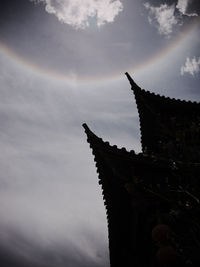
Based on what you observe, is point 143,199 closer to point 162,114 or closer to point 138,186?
point 138,186

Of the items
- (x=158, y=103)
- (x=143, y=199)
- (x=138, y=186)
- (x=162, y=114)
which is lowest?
(x=143, y=199)

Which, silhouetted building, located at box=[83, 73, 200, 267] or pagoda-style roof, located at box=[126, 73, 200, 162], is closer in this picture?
silhouetted building, located at box=[83, 73, 200, 267]

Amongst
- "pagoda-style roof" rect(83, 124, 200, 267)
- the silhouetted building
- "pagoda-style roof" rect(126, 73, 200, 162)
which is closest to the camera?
the silhouetted building

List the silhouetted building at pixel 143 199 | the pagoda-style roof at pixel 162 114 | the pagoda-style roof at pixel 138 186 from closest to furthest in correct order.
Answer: the silhouetted building at pixel 143 199, the pagoda-style roof at pixel 138 186, the pagoda-style roof at pixel 162 114

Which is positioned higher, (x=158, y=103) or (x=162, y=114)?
(x=158, y=103)

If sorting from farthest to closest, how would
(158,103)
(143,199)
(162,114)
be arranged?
(162,114) < (158,103) < (143,199)

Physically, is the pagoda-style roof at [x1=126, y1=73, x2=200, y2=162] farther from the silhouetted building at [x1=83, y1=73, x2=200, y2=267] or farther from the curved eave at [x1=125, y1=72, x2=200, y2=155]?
the silhouetted building at [x1=83, y1=73, x2=200, y2=267]

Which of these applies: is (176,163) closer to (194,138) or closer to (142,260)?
(142,260)

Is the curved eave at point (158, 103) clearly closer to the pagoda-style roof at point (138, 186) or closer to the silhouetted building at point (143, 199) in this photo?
the silhouetted building at point (143, 199)

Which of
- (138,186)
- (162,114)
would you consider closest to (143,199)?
(138,186)

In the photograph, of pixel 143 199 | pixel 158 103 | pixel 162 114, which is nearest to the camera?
pixel 143 199

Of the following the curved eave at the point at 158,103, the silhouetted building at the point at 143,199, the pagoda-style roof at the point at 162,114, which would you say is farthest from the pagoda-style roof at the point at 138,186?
the curved eave at the point at 158,103

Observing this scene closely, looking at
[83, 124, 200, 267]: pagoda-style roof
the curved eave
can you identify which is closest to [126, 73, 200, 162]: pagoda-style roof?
the curved eave

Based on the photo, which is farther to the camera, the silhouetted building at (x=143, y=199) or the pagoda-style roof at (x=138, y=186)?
the pagoda-style roof at (x=138, y=186)
